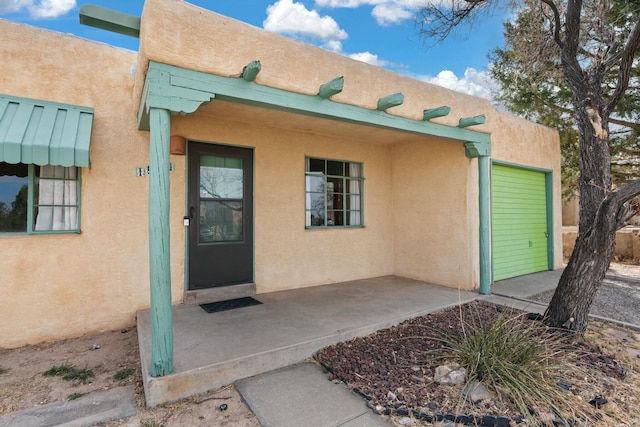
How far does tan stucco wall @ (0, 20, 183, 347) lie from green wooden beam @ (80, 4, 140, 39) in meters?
1.37

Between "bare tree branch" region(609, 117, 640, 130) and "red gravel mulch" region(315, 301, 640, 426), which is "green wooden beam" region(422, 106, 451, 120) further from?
"bare tree branch" region(609, 117, 640, 130)

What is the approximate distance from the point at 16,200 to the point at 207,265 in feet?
7.76

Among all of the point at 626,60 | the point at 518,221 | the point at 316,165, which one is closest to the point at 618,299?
the point at 518,221

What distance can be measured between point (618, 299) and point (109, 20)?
27.0ft

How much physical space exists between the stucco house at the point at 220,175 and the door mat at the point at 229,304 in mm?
180

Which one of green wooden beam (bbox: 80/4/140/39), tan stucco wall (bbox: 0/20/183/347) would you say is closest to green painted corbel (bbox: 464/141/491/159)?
tan stucco wall (bbox: 0/20/183/347)

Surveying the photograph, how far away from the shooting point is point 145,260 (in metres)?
4.53

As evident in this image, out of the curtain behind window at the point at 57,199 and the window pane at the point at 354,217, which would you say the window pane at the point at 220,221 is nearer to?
the curtain behind window at the point at 57,199

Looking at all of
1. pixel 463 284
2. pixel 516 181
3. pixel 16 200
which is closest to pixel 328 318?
pixel 463 284

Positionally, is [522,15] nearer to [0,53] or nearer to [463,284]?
[463,284]

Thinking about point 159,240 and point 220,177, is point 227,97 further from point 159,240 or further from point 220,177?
point 220,177

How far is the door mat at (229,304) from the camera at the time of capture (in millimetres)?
4574

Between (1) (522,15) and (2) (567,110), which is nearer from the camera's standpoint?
(1) (522,15)

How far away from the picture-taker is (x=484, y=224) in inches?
227
